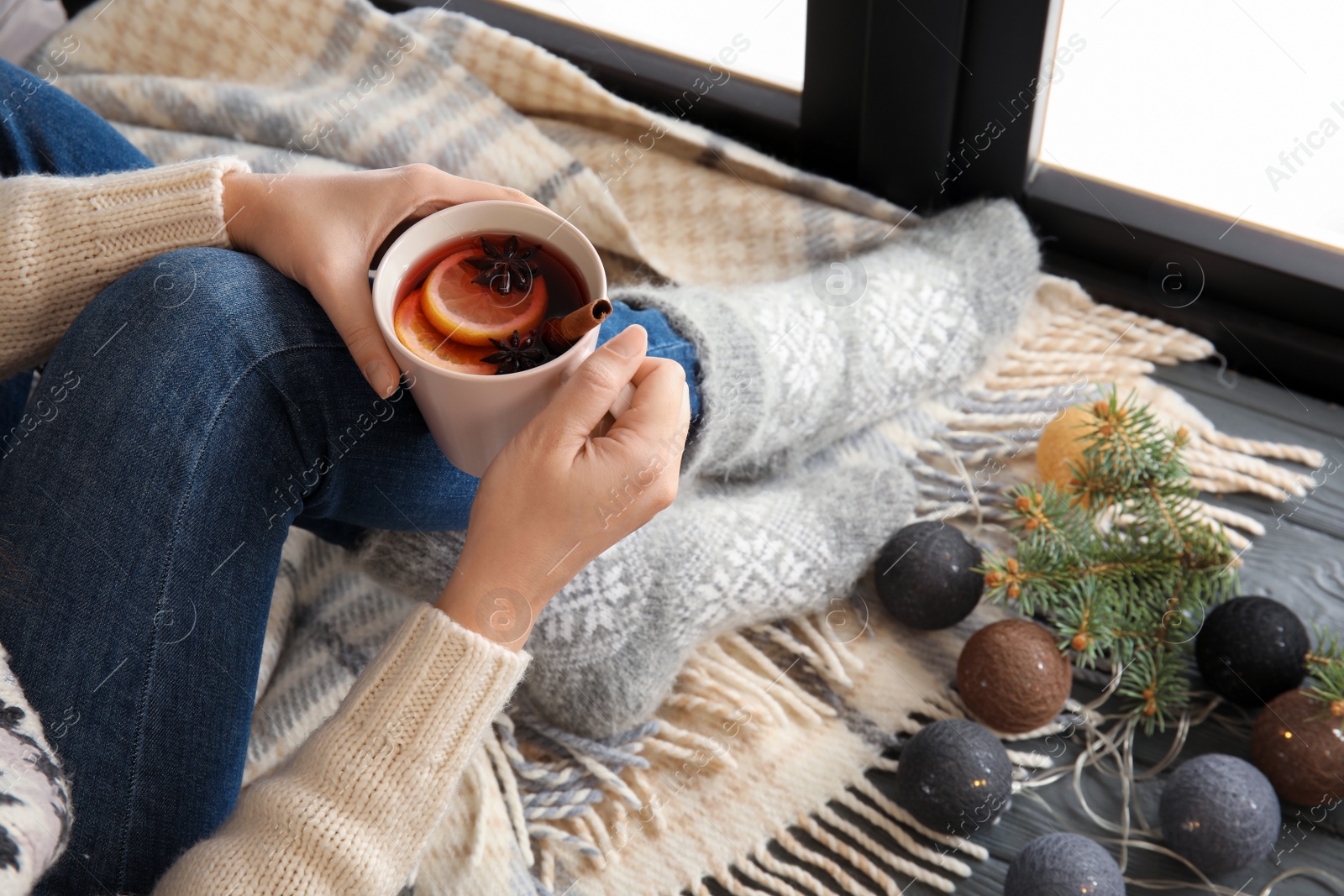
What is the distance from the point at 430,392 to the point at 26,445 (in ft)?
Answer: 0.95

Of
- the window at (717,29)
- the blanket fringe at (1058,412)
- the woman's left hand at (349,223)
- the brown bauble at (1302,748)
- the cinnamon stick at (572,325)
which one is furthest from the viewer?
the window at (717,29)

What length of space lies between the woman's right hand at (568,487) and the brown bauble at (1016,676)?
14.3 inches

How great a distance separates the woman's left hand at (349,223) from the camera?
0.62 metres

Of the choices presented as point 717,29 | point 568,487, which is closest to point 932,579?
point 568,487

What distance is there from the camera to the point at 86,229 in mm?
653

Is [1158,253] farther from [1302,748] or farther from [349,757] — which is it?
[349,757]

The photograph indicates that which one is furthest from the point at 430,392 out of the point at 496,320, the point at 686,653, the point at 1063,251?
the point at 1063,251

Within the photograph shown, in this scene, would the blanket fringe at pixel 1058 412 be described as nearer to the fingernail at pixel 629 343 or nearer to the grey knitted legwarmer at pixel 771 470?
the grey knitted legwarmer at pixel 771 470

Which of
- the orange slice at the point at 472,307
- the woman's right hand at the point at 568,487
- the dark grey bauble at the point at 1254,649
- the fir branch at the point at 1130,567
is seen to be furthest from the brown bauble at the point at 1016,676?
the orange slice at the point at 472,307

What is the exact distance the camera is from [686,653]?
2.84 feet

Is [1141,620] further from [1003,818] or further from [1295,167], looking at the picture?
[1295,167]

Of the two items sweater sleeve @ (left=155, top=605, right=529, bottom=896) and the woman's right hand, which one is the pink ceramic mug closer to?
the woman's right hand

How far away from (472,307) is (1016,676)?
517 millimetres

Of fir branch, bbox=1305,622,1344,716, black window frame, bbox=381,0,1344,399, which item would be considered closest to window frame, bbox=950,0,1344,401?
black window frame, bbox=381,0,1344,399
